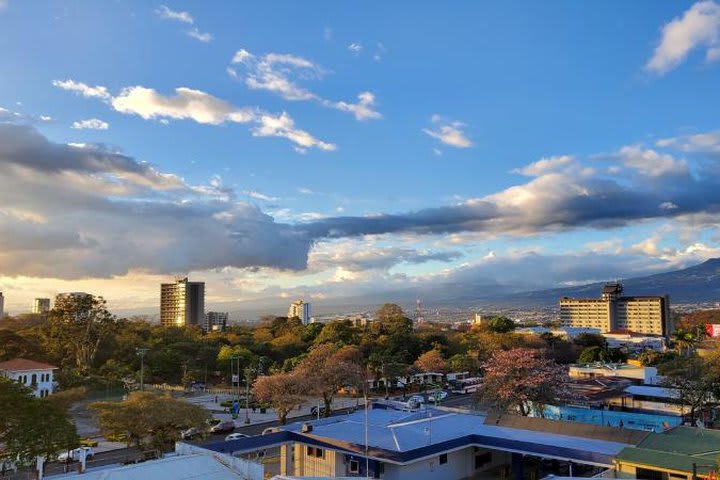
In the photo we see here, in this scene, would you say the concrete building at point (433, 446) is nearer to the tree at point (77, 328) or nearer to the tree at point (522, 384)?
the tree at point (522, 384)

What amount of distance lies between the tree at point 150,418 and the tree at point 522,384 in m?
16.7

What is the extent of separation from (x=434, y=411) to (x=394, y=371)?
28.1 meters

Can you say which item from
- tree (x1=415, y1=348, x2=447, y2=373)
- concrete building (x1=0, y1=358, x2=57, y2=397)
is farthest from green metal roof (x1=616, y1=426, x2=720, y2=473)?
concrete building (x1=0, y1=358, x2=57, y2=397)

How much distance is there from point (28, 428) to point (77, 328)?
48.1 m

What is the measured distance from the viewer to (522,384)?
34281mm

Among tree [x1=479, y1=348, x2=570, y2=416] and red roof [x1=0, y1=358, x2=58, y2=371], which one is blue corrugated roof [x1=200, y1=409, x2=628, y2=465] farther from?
red roof [x1=0, y1=358, x2=58, y2=371]

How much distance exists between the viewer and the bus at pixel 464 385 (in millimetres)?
62584

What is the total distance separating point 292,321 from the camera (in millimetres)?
113312

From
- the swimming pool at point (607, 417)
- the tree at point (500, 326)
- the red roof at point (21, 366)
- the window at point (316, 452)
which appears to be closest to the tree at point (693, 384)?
the swimming pool at point (607, 417)

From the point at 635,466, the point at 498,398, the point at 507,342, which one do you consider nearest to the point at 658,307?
the point at 507,342

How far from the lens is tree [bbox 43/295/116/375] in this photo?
66.6 m

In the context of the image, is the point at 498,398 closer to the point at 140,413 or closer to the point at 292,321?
the point at 140,413

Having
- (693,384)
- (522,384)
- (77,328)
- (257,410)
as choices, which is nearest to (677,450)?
(522,384)

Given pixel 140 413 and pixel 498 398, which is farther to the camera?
pixel 498 398
